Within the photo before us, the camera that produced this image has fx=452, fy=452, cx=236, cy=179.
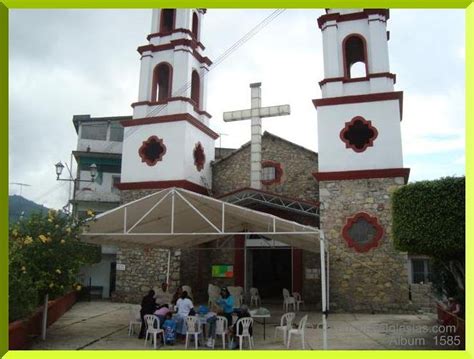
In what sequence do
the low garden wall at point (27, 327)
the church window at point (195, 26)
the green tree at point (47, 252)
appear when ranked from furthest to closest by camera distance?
the church window at point (195, 26), the green tree at point (47, 252), the low garden wall at point (27, 327)

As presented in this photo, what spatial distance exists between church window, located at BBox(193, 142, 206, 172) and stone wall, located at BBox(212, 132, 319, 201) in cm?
87

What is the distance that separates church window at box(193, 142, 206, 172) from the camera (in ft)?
63.8

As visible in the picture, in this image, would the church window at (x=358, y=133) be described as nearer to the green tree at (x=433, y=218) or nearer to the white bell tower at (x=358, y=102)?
the white bell tower at (x=358, y=102)

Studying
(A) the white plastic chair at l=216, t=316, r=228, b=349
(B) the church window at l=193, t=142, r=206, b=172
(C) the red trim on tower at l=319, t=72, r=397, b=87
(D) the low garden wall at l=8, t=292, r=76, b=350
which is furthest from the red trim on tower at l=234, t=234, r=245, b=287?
(A) the white plastic chair at l=216, t=316, r=228, b=349

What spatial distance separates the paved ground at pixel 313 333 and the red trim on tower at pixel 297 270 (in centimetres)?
202

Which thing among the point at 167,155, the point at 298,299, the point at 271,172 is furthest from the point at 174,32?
the point at 298,299

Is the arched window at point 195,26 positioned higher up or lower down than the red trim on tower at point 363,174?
higher up

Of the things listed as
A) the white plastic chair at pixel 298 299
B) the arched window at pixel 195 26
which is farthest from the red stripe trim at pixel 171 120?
the white plastic chair at pixel 298 299

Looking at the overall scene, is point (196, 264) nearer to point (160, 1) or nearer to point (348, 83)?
point (348, 83)

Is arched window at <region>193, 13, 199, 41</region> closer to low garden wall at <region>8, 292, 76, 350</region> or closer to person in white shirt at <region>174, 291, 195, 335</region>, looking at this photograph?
low garden wall at <region>8, 292, 76, 350</region>

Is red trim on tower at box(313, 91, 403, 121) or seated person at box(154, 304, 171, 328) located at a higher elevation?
red trim on tower at box(313, 91, 403, 121)

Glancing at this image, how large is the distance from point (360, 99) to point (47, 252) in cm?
1191

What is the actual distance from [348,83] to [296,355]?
12583 millimetres

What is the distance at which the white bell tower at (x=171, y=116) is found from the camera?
18594 millimetres
